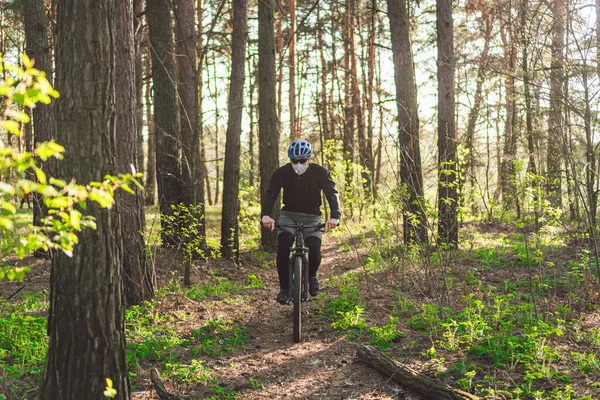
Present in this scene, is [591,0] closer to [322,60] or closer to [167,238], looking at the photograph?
[167,238]

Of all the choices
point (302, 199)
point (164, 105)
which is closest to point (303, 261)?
point (302, 199)

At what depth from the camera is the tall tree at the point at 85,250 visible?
370 centimetres

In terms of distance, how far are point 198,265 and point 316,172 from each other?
514 centimetres

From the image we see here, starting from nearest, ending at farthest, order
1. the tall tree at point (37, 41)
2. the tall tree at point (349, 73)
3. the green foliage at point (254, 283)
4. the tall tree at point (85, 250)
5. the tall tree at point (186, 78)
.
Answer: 1. the tall tree at point (85, 250)
2. the green foliage at point (254, 283)
3. the tall tree at point (37, 41)
4. the tall tree at point (186, 78)
5. the tall tree at point (349, 73)

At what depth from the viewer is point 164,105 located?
1159 centimetres

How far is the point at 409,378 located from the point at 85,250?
293 centimetres

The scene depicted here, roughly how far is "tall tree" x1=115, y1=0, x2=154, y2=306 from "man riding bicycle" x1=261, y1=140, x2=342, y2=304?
1.83 metres

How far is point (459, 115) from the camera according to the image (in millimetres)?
22406

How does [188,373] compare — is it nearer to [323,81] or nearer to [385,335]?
[385,335]

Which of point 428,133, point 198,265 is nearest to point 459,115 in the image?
point 428,133

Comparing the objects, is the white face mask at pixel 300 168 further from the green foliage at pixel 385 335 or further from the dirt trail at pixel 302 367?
the green foliage at pixel 385 335

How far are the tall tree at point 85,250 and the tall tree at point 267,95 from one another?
951 centimetres

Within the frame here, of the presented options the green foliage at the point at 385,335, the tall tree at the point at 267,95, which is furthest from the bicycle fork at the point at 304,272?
the tall tree at the point at 267,95

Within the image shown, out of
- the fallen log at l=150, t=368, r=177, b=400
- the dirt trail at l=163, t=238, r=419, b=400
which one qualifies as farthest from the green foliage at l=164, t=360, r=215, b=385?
the fallen log at l=150, t=368, r=177, b=400
